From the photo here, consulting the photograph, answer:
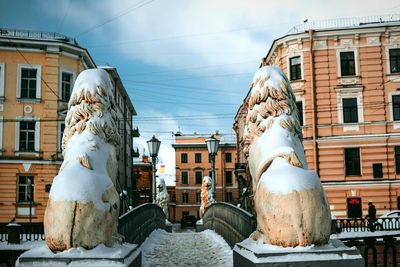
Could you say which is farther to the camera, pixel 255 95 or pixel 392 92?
pixel 392 92

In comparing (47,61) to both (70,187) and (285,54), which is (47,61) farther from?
(70,187)

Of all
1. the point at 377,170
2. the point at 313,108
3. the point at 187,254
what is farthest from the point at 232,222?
the point at 377,170

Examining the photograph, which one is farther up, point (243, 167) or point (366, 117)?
point (366, 117)

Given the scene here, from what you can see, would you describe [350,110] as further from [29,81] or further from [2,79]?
[2,79]

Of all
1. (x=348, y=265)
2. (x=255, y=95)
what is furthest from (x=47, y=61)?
(x=348, y=265)

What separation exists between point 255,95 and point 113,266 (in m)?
3.07

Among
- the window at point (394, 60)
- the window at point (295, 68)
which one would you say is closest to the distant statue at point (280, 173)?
the window at point (295, 68)

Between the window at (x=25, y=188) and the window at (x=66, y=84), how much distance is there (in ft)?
18.2

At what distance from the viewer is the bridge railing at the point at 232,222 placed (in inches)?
354

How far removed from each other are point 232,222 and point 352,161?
20252mm

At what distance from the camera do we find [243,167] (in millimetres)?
43188

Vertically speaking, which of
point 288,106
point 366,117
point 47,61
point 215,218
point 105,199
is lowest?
point 215,218

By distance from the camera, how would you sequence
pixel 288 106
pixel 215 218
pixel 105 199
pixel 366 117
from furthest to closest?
1. pixel 366 117
2. pixel 215 218
3. pixel 288 106
4. pixel 105 199

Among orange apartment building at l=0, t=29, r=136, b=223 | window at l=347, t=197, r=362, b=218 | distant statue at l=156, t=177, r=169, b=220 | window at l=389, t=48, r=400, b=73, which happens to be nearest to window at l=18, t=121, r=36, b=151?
orange apartment building at l=0, t=29, r=136, b=223
